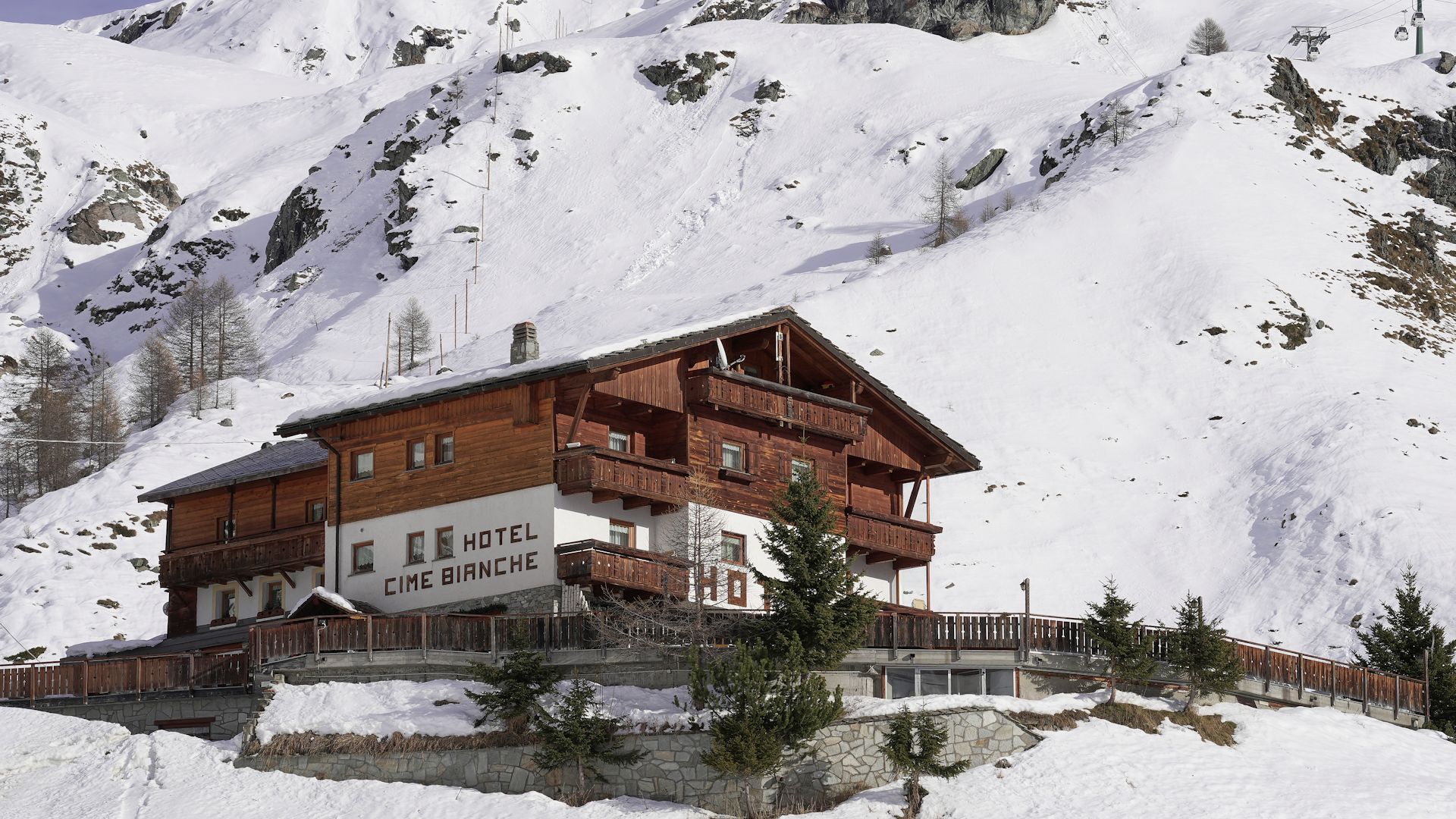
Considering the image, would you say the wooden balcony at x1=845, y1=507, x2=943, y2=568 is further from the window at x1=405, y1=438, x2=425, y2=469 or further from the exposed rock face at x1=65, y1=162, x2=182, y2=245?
the exposed rock face at x1=65, y1=162, x2=182, y2=245

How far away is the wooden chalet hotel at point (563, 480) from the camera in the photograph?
1759 inches

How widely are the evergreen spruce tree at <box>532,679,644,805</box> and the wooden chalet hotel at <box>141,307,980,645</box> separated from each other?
752 cm

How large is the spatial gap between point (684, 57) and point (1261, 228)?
3042 inches

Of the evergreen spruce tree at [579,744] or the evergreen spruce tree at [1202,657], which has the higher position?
the evergreen spruce tree at [1202,657]

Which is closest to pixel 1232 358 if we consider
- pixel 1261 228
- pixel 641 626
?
pixel 1261 228

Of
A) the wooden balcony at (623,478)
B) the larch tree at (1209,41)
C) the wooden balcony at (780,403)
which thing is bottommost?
the wooden balcony at (623,478)

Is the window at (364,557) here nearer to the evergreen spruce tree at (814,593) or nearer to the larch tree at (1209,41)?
the evergreen spruce tree at (814,593)

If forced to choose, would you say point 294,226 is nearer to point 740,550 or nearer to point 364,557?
point 364,557

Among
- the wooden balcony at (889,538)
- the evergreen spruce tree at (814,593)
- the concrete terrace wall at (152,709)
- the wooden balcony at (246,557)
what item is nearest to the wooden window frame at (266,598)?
the wooden balcony at (246,557)

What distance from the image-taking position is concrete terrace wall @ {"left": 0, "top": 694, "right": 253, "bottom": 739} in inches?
1615

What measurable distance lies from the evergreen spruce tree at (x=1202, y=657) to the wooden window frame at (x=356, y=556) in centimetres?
2097

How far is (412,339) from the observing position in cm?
11556

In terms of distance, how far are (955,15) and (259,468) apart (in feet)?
482

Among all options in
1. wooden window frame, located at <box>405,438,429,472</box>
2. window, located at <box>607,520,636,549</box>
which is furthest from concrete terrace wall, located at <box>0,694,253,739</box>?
window, located at <box>607,520,636,549</box>
